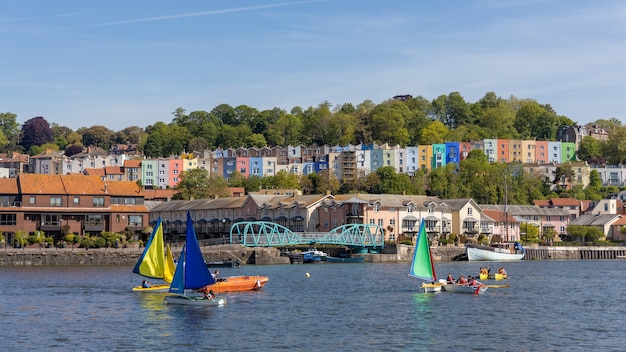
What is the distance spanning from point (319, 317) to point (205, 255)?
163 ft

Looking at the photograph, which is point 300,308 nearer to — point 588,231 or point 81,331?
point 81,331

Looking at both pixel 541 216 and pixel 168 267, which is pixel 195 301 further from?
pixel 541 216

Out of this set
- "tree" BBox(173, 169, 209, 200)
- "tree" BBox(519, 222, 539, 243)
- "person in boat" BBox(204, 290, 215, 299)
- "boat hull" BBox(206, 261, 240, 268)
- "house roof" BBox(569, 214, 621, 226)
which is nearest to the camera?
"person in boat" BBox(204, 290, 215, 299)

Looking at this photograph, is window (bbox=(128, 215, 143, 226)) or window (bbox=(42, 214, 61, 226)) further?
window (bbox=(128, 215, 143, 226))

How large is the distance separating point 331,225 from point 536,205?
52861mm

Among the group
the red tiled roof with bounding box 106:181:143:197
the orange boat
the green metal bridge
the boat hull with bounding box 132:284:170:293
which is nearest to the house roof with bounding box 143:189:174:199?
the red tiled roof with bounding box 106:181:143:197

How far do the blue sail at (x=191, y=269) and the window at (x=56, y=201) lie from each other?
54.6 m

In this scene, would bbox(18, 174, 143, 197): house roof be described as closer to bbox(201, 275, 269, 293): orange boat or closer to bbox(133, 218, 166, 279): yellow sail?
bbox(133, 218, 166, 279): yellow sail

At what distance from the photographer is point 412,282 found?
7712 centimetres

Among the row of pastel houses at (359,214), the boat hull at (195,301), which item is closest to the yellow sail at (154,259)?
the boat hull at (195,301)

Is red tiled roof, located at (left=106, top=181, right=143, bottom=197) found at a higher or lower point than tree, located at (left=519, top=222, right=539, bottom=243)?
higher

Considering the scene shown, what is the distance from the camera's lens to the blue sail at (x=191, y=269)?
57.1m

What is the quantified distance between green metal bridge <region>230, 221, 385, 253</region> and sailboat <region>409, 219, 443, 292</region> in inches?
1676

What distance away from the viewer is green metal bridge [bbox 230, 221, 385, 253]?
366 feet
